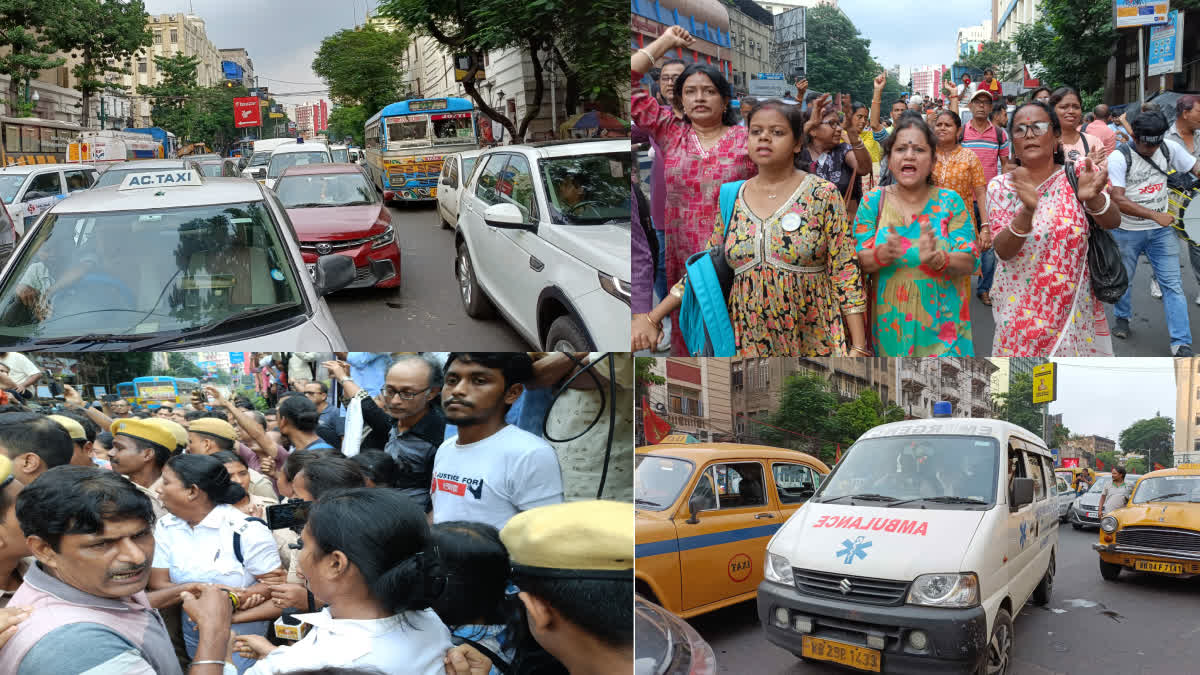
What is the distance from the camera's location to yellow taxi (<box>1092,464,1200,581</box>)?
2980 mm

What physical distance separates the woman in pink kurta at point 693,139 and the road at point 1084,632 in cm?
97

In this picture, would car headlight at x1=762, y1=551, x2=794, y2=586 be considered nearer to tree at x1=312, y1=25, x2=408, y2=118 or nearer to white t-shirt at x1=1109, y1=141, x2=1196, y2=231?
white t-shirt at x1=1109, y1=141, x2=1196, y2=231

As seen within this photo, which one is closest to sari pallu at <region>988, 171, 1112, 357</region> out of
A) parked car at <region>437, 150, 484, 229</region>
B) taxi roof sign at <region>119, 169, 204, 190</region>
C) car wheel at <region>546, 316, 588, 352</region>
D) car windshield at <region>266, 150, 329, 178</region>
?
car wheel at <region>546, 316, 588, 352</region>

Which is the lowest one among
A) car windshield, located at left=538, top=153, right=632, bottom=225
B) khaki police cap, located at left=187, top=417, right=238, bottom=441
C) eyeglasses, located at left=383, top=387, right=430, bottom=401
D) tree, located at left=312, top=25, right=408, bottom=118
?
khaki police cap, located at left=187, top=417, right=238, bottom=441

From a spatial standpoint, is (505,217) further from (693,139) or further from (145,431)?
(145,431)

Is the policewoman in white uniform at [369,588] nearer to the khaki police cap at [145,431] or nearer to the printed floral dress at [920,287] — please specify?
the khaki police cap at [145,431]

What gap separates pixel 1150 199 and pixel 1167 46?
3.75 ft

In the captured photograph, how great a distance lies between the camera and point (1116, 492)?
300 cm

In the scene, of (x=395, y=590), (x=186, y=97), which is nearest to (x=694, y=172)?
(x=395, y=590)

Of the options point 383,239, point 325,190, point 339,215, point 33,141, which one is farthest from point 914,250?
point 33,141

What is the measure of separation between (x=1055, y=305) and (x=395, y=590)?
86.6 inches

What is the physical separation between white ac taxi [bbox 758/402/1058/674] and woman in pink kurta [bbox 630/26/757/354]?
0.74m

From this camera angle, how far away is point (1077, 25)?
9.19 ft

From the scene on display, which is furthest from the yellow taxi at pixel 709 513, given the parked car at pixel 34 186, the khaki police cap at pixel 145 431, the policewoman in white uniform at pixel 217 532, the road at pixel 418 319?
the parked car at pixel 34 186
